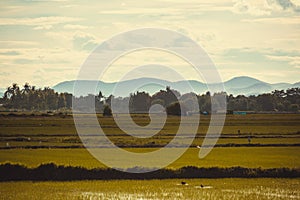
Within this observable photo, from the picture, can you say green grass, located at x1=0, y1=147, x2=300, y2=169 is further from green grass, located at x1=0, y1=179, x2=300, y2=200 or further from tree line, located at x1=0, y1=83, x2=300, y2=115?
tree line, located at x1=0, y1=83, x2=300, y2=115

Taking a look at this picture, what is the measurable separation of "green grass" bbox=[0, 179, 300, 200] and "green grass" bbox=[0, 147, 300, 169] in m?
1.94

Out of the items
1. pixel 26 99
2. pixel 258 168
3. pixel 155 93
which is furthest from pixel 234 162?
pixel 26 99

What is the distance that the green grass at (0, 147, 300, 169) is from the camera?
65.1 feet

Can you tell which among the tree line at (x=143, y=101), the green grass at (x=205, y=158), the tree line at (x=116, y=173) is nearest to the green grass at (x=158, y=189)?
the tree line at (x=116, y=173)

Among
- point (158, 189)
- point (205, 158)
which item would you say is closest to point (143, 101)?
point (205, 158)

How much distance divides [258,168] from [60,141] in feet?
43.1

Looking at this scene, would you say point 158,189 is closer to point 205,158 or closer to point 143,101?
point 205,158

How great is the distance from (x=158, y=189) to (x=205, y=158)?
6.47 m

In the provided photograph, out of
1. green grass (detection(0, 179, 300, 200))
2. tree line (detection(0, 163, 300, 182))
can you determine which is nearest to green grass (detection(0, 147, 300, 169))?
tree line (detection(0, 163, 300, 182))

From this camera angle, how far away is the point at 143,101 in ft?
309

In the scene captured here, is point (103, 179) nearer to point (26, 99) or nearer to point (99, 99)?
point (99, 99)

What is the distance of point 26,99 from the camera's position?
356 feet

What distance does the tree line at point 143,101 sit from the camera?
86.8 m

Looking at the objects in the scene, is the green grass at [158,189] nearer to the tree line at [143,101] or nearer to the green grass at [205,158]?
the green grass at [205,158]
